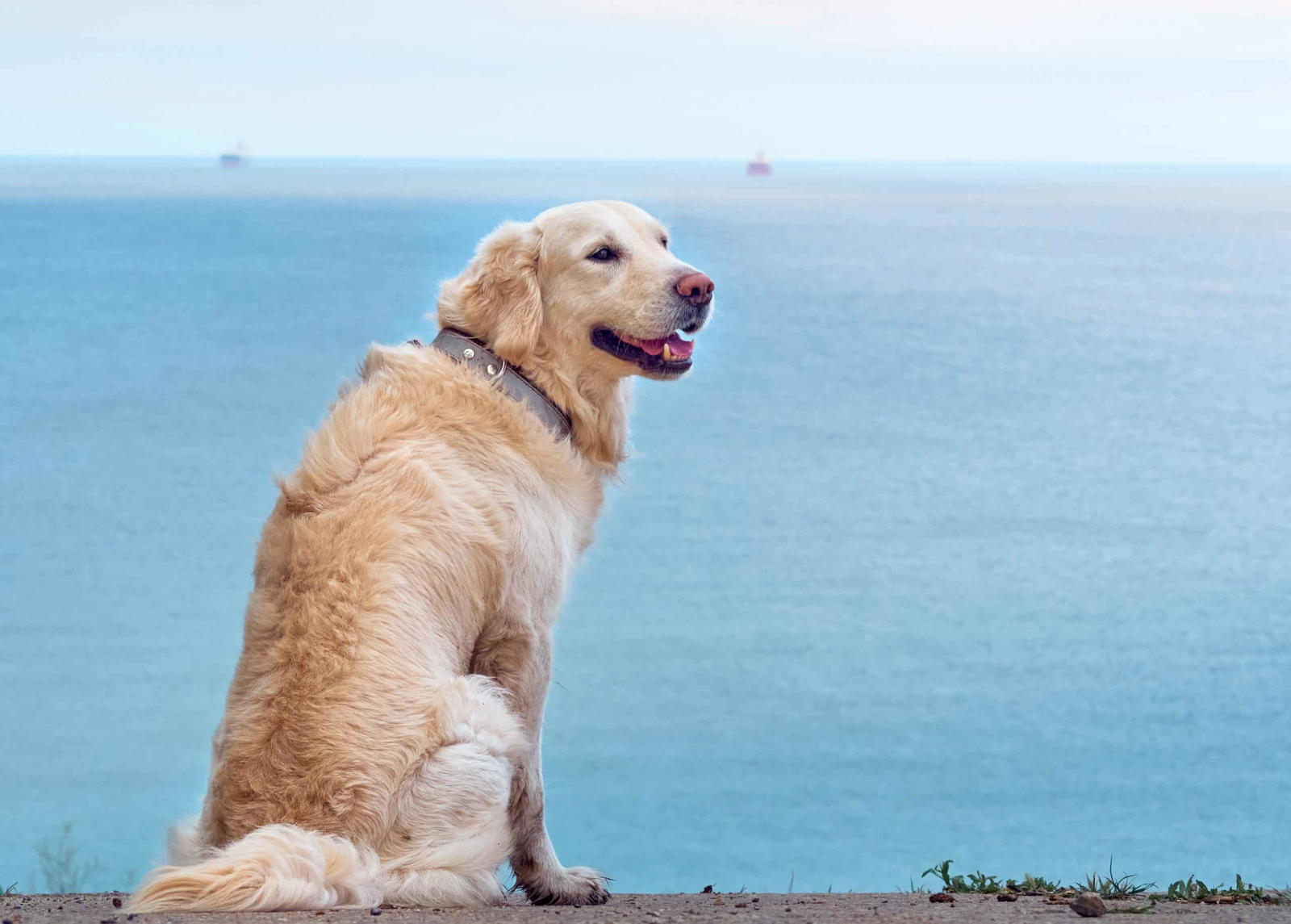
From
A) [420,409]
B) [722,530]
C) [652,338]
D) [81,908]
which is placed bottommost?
[81,908]

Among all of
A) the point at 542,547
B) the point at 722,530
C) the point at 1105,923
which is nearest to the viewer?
the point at 1105,923

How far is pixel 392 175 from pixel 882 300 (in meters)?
84.3

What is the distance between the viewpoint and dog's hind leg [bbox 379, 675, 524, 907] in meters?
3.40

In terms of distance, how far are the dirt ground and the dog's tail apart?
0.09 ft

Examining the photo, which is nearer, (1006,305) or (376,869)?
(376,869)

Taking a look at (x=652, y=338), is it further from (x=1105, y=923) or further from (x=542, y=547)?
(x=1105, y=923)

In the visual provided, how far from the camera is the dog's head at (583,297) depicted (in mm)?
4090

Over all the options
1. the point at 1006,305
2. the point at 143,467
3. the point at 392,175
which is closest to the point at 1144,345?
the point at 1006,305

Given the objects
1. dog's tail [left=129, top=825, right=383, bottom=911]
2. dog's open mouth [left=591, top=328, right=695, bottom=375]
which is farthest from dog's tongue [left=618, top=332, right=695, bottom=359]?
dog's tail [left=129, top=825, right=383, bottom=911]

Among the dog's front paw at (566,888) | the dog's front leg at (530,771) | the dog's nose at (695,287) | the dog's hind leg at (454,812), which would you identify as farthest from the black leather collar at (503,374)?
the dog's front paw at (566,888)

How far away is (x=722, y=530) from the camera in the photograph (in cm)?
3231

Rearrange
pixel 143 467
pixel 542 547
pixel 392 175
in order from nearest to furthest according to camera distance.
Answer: pixel 542 547 < pixel 143 467 < pixel 392 175

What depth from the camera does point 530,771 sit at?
3754mm

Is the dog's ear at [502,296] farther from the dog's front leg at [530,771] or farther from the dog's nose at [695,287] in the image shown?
Answer: the dog's front leg at [530,771]
